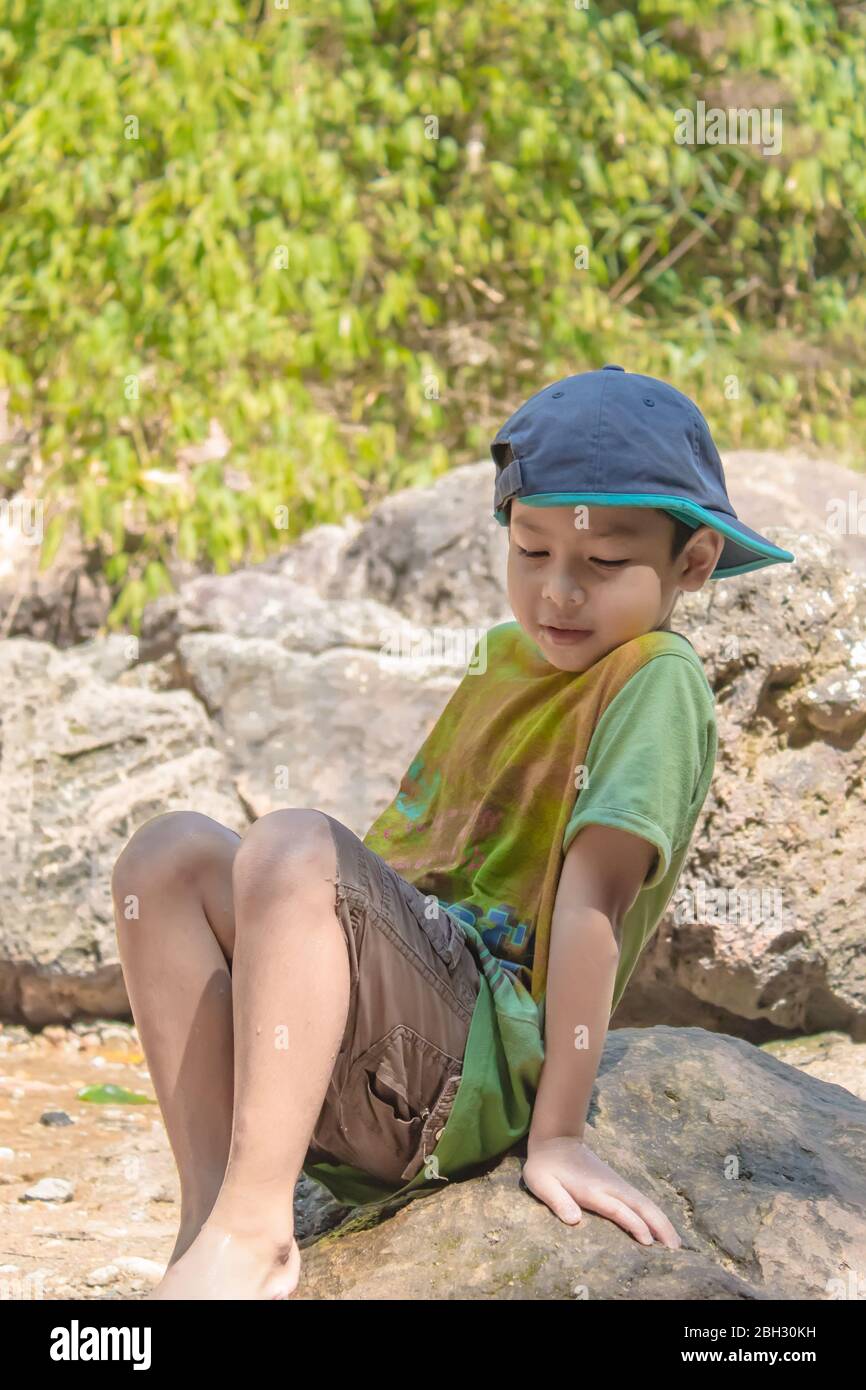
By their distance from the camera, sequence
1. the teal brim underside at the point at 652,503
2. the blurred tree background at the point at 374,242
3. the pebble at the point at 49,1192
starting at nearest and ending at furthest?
the teal brim underside at the point at 652,503 → the pebble at the point at 49,1192 → the blurred tree background at the point at 374,242

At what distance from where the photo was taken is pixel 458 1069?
1.99m

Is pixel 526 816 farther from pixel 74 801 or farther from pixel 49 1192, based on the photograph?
pixel 74 801

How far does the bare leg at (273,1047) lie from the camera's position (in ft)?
5.85

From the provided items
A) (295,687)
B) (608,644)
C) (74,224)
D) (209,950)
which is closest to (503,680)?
(608,644)

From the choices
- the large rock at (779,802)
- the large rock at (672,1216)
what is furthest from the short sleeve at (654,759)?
the large rock at (779,802)

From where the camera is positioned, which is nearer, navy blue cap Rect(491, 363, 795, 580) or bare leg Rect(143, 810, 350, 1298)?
bare leg Rect(143, 810, 350, 1298)

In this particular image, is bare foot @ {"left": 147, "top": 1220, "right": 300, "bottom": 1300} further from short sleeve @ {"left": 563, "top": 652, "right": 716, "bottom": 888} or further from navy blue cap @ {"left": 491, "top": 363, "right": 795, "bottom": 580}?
navy blue cap @ {"left": 491, "top": 363, "right": 795, "bottom": 580}

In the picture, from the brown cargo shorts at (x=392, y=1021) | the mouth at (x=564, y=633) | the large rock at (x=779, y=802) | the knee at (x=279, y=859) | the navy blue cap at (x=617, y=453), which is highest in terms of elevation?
the navy blue cap at (x=617, y=453)

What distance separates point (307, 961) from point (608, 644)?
0.62 meters

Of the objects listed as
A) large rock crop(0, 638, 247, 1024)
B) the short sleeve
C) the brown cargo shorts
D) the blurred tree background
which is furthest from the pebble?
the blurred tree background

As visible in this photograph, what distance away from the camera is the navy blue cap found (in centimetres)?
199

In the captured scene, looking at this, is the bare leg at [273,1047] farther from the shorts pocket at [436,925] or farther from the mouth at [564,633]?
the mouth at [564,633]

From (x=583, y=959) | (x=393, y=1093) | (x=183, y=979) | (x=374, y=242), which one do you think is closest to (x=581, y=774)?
(x=583, y=959)

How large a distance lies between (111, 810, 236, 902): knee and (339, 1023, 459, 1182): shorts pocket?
35cm
